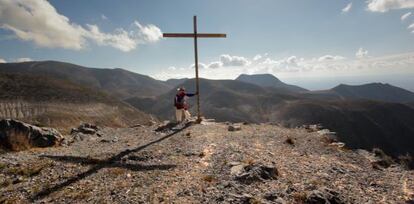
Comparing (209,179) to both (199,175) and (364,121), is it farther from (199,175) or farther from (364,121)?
(364,121)

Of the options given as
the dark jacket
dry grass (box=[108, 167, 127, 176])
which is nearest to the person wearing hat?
the dark jacket

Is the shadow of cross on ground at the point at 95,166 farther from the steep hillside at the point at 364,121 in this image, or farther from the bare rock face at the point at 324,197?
the steep hillside at the point at 364,121

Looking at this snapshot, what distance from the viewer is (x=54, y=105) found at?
74.9 meters

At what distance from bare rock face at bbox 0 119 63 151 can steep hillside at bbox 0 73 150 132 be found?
4045 centimetres

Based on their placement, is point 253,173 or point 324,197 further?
point 253,173

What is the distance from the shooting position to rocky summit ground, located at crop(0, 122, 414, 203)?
34.8 ft

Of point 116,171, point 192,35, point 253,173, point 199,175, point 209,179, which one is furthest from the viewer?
point 192,35

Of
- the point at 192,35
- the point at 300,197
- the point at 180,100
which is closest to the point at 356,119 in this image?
the point at 180,100

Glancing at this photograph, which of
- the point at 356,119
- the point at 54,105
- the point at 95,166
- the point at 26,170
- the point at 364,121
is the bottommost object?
the point at 364,121

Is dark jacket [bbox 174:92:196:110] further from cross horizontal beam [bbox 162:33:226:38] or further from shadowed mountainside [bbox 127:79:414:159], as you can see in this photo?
shadowed mountainside [bbox 127:79:414:159]

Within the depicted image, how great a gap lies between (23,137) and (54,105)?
63.2 meters

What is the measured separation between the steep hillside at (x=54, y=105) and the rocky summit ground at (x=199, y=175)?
4768cm

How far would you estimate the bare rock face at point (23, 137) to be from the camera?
17.8m

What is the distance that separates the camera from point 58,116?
6650 centimetres
